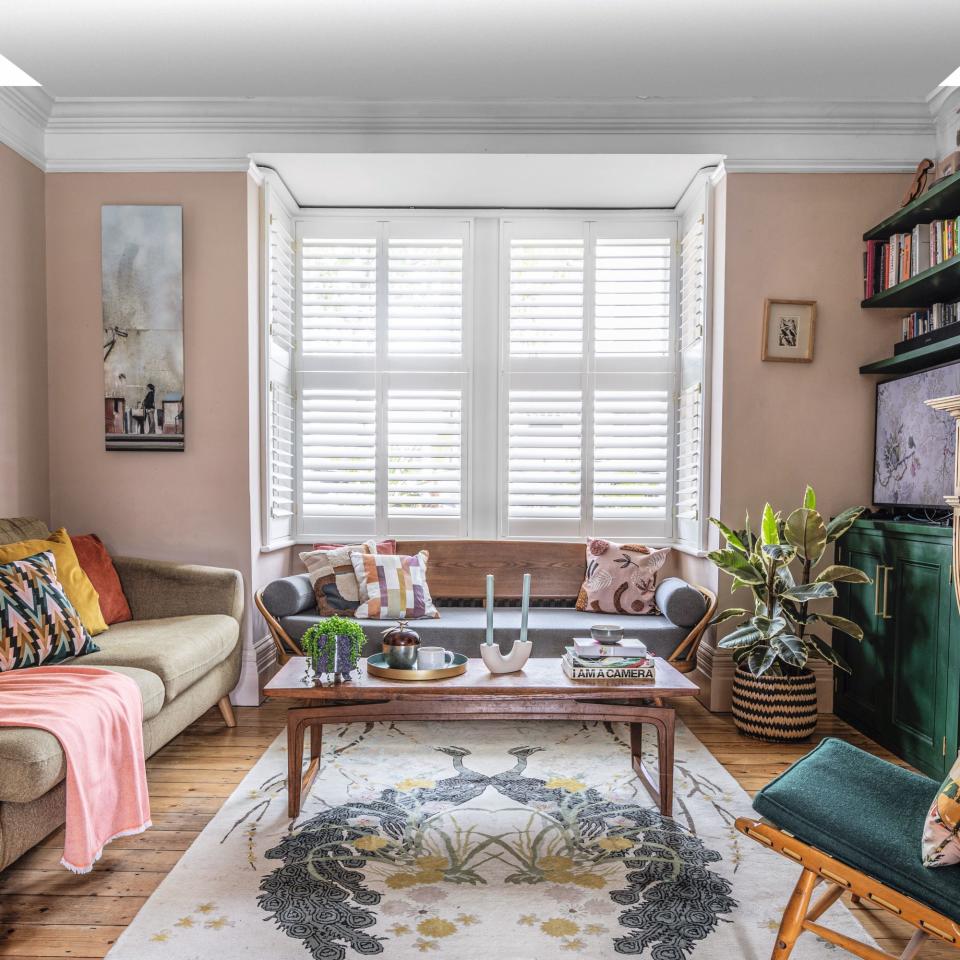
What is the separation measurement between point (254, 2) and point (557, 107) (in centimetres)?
152

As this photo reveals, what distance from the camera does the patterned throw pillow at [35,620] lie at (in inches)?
102

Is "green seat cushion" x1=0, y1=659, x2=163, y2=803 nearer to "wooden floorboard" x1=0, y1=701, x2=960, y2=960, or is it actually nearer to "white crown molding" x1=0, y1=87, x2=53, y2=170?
"wooden floorboard" x1=0, y1=701, x2=960, y2=960

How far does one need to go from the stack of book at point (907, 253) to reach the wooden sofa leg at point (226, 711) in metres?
3.71

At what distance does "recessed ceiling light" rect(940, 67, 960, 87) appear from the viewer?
133 inches

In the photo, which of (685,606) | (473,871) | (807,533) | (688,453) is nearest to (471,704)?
(473,871)

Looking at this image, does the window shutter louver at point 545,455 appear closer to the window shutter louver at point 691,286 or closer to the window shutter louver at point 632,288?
the window shutter louver at point 632,288

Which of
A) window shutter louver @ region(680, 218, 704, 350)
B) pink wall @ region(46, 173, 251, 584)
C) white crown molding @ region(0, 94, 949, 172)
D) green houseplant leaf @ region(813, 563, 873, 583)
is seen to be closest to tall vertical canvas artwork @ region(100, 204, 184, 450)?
pink wall @ region(46, 173, 251, 584)

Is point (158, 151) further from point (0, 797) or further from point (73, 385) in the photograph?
point (0, 797)

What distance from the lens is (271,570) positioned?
13.8ft

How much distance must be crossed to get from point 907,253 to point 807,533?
1412 mm

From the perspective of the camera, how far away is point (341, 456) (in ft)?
14.8

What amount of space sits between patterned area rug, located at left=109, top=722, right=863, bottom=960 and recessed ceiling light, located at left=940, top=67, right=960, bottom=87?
3237 mm

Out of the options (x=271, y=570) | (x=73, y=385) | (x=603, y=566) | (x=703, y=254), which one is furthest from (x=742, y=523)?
(x=73, y=385)

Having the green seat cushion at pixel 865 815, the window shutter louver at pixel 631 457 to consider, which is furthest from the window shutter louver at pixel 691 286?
the green seat cushion at pixel 865 815
